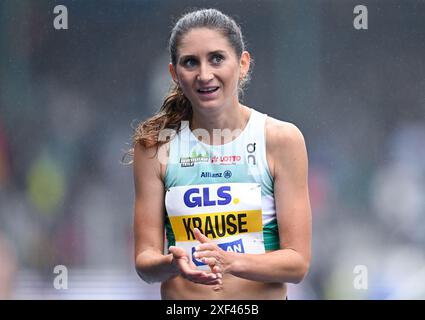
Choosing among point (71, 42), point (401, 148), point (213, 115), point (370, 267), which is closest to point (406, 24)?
point (401, 148)

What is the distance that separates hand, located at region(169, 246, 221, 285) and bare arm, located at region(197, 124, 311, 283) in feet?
0.71

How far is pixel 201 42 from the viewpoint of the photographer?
10.3ft

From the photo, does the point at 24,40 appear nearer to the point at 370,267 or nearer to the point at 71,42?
the point at 71,42

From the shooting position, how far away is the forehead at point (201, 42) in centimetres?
313

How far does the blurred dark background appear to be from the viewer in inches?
249

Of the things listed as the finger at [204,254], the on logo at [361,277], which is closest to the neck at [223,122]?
the finger at [204,254]

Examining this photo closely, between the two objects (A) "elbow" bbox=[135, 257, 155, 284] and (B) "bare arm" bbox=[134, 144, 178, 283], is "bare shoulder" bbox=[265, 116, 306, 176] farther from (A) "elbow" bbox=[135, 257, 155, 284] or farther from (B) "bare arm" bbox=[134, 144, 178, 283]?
(A) "elbow" bbox=[135, 257, 155, 284]

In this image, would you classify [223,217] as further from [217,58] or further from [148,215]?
[217,58]

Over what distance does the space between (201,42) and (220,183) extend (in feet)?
1.84

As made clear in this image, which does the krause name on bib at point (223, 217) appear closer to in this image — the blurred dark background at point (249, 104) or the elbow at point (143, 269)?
the elbow at point (143, 269)

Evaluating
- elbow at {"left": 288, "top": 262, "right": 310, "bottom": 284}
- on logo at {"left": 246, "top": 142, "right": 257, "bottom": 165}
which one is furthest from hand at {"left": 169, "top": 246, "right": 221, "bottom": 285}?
on logo at {"left": 246, "top": 142, "right": 257, "bottom": 165}

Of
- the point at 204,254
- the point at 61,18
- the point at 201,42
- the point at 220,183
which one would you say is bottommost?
the point at 204,254

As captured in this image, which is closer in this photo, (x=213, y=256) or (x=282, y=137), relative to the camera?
(x=213, y=256)

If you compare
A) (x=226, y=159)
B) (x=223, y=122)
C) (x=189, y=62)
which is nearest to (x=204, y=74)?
(x=189, y=62)
